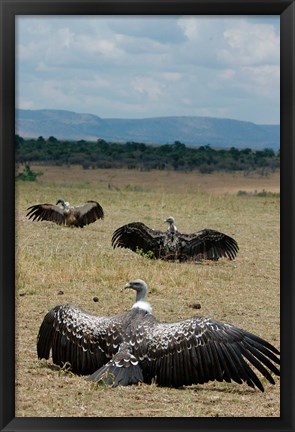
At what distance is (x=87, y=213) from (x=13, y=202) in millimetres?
7583

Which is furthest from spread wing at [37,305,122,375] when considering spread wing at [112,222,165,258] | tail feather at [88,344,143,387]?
spread wing at [112,222,165,258]

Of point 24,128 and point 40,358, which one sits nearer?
point 40,358

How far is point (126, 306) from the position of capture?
21.3ft

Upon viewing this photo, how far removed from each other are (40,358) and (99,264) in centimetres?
319

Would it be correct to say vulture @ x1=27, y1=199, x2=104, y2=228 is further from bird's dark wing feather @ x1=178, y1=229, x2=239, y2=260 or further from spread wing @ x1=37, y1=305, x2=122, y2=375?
spread wing @ x1=37, y1=305, x2=122, y2=375

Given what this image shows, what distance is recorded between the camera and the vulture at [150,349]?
13.7ft

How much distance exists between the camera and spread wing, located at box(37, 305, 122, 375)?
458 cm

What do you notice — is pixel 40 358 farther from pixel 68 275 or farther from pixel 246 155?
pixel 246 155

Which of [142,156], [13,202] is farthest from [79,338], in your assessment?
[142,156]

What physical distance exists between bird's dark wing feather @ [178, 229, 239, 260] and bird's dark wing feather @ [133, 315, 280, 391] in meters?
4.12

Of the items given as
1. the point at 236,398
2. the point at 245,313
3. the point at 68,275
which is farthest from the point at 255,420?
the point at 68,275

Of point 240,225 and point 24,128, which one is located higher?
point 24,128

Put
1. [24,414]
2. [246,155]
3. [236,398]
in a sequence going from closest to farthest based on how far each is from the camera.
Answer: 1. [24,414]
2. [236,398]
3. [246,155]

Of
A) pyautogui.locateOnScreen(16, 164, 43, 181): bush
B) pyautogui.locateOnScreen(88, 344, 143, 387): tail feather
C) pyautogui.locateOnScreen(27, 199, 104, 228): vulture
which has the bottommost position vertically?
pyautogui.locateOnScreen(88, 344, 143, 387): tail feather
